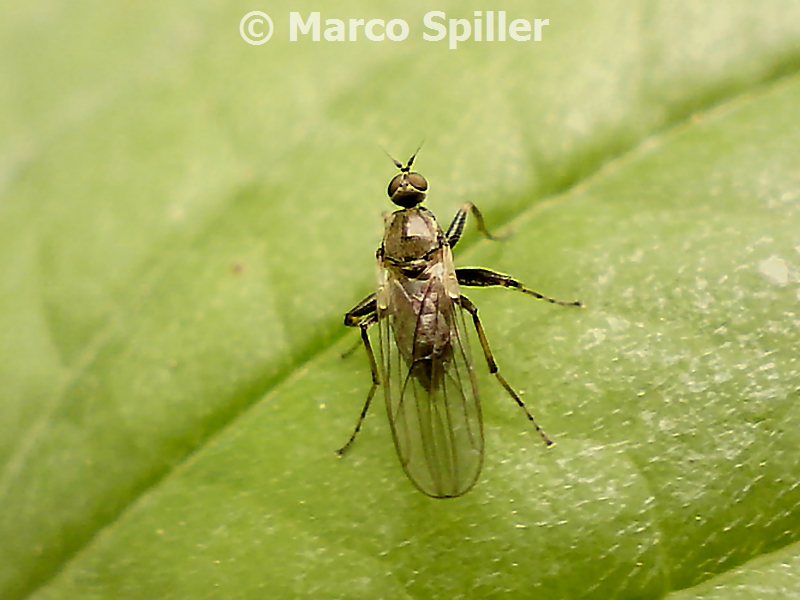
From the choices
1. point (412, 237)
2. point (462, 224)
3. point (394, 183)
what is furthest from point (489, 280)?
point (394, 183)

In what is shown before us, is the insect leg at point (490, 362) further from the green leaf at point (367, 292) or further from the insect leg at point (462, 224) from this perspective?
the insect leg at point (462, 224)

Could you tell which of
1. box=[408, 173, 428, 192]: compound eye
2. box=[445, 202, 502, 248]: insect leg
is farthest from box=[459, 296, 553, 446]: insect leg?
box=[408, 173, 428, 192]: compound eye

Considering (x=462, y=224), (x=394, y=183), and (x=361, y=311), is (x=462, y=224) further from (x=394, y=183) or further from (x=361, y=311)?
(x=361, y=311)

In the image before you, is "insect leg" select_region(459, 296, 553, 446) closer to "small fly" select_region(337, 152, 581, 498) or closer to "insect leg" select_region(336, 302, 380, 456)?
"small fly" select_region(337, 152, 581, 498)

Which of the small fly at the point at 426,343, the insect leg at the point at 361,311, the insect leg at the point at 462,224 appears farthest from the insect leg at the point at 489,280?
the insect leg at the point at 361,311

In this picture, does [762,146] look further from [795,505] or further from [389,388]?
[389,388]

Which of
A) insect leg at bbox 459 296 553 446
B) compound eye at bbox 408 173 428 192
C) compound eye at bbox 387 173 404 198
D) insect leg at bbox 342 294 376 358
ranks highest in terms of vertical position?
compound eye at bbox 408 173 428 192

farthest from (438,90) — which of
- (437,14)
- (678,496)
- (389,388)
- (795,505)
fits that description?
(795,505)
